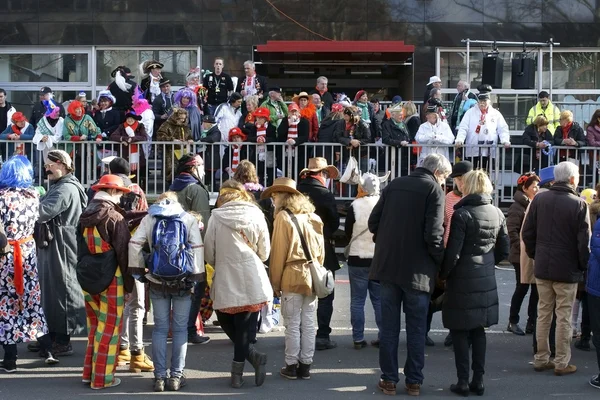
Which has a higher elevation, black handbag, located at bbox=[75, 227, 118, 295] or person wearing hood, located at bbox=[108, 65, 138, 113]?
person wearing hood, located at bbox=[108, 65, 138, 113]

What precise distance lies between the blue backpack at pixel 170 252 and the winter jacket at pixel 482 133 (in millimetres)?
8469

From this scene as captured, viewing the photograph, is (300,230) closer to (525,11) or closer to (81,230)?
(81,230)

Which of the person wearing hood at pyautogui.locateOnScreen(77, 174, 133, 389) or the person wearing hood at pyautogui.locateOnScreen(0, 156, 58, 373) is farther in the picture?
the person wearing hood at pyautogui.locateOnScreen(0, 156, 58, 373)

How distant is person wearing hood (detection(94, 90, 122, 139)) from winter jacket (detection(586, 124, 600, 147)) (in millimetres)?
7744

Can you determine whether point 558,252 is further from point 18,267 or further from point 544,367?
point 18,267

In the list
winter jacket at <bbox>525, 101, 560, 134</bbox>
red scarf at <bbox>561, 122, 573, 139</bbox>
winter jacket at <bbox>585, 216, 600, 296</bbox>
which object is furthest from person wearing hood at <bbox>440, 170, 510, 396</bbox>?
winter jacket at <bbox>525, 101, 560, 134</bbox>

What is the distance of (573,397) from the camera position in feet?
24.6

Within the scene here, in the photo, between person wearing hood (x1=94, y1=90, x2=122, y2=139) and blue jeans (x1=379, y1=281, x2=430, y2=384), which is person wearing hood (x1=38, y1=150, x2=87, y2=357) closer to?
blue jeans (x1=379, y1=281, x2=430, y2=384)

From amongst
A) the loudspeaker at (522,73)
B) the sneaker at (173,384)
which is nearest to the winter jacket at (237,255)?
the sneaker at (173,384)

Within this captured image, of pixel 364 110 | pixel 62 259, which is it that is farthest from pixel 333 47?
pixel 62 259

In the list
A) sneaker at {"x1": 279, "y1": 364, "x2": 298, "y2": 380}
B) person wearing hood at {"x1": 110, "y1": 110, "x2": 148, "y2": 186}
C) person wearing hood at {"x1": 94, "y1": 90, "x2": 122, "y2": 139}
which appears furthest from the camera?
person wearing hood at {"x1": 94, "y1": 90, "x2": 122, "y2": 139}

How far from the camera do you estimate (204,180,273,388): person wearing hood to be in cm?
752

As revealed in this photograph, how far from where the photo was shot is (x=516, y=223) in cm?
957

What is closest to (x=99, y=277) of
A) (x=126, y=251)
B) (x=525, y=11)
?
(x=126, y=251)
